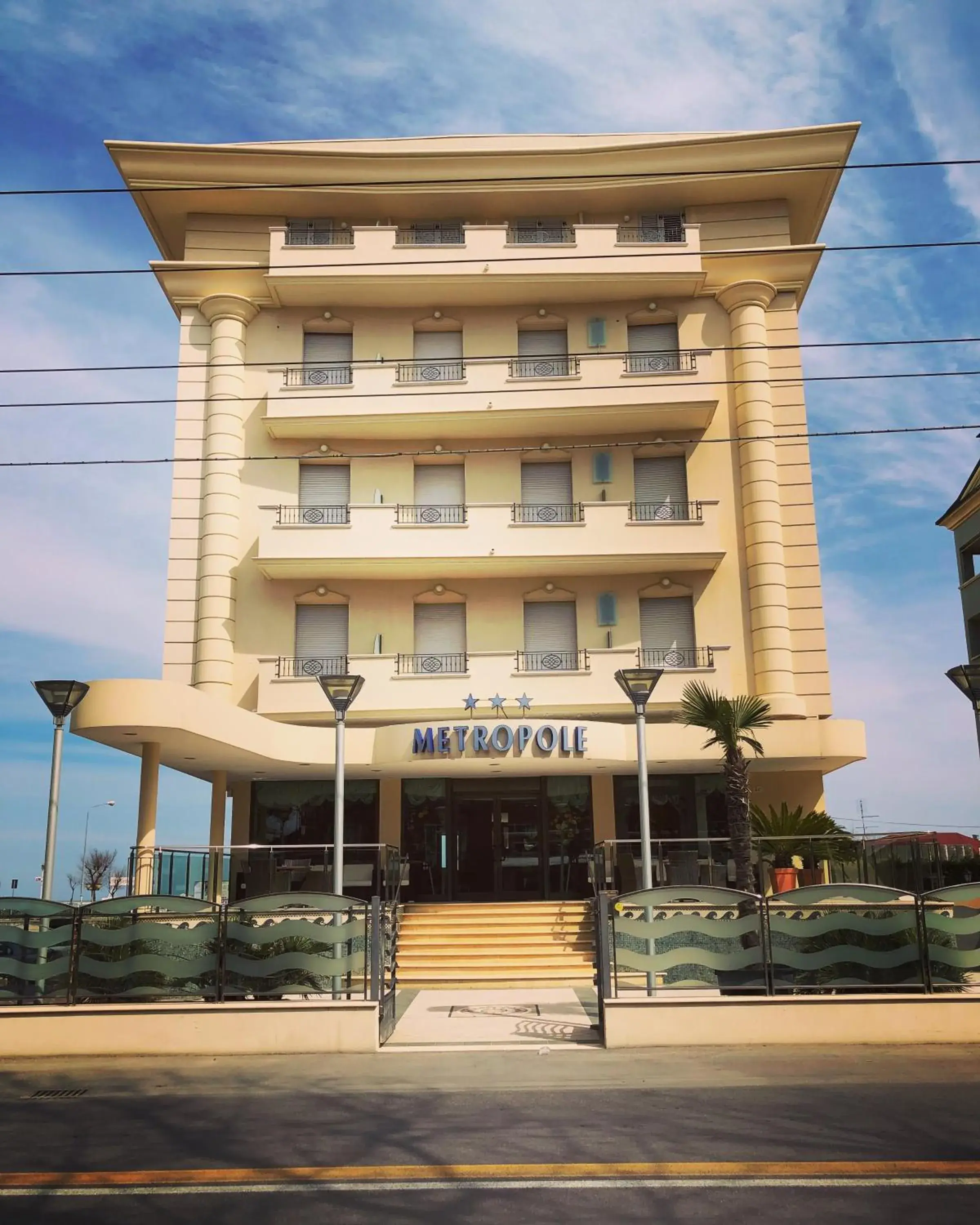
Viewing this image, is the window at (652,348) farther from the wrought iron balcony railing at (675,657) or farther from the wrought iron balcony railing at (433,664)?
the wrought iron balcony railing at (433,664)

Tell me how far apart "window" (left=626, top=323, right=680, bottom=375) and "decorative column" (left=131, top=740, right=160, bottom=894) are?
14.0 m

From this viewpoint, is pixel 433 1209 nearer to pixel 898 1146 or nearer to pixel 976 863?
pixel 898 1146

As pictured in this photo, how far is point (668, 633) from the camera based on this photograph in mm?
24781

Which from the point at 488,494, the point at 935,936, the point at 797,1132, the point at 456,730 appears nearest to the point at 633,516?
the point at 488,494

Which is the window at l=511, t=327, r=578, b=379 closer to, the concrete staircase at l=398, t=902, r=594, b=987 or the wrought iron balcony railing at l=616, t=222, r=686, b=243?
the wrought iron balcony railing at l=616, t=222, r=686, b=243

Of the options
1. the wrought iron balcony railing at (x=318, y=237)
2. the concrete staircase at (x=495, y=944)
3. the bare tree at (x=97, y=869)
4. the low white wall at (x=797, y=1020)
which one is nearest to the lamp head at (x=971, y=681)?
the low white wall at (x=797, y=1020)

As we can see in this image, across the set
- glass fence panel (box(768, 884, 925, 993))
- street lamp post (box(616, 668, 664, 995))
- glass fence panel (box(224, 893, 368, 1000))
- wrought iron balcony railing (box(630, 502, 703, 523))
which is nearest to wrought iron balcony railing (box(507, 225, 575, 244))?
wrought iron balcony railing (box(630, 502, 703, 523))

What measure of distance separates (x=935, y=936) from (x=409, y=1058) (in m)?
5.64

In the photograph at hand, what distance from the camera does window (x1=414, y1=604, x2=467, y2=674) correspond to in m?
24.5

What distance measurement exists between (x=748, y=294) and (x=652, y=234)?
9.55 feet

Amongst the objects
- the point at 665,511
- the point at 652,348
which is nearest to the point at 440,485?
the point at 665,511

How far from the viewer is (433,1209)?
19.6 ft

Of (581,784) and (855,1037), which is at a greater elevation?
(581,784)

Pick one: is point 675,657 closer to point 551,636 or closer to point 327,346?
point 551,636
